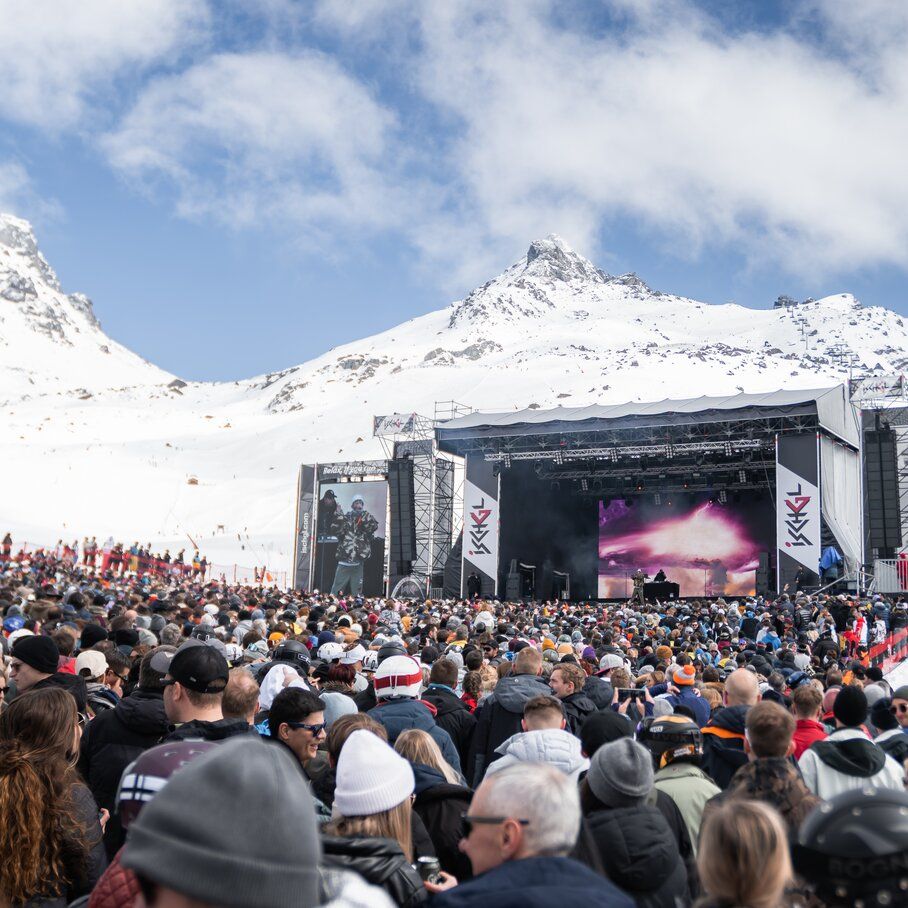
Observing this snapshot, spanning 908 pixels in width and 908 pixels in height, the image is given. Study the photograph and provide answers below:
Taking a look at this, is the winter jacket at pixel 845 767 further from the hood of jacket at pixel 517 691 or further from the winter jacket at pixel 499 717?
the winter jacket at pixel 499 717

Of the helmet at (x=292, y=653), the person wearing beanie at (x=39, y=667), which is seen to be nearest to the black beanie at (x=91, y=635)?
the helmet at (x=292, y=653)

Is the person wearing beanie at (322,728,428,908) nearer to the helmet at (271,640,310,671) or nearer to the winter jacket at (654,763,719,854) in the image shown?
the winter jacket at (654,763,719,854)

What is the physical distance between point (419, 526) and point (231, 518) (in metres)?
27.7

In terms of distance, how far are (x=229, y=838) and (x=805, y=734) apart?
4.39 metres

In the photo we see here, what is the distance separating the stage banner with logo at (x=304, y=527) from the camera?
34344 mm

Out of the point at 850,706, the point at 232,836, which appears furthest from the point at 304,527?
the point at 232,836

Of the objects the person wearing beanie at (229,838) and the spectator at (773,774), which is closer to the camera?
the person wearing beanie at (229,838)

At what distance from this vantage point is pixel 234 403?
9969cm

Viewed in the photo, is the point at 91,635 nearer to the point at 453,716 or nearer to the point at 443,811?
the point at 453,716

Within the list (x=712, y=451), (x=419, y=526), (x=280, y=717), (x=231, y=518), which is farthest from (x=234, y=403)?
(x=280, y=717)

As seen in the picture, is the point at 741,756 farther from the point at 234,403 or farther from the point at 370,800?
the point at 234,403

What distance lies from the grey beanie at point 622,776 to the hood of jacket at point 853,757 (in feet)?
3.61

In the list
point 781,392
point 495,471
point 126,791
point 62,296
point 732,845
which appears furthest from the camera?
point 62,296

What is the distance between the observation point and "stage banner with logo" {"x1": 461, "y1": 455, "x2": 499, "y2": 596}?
30.5 meters
